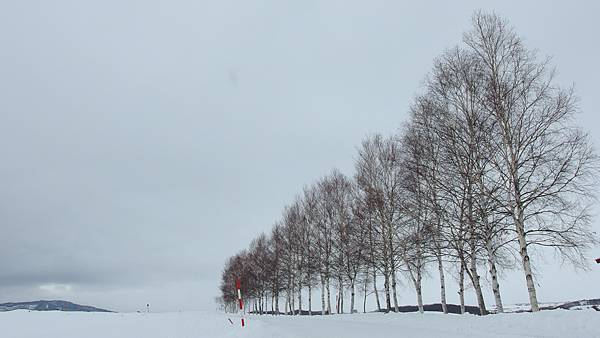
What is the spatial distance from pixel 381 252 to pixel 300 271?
19.3 m

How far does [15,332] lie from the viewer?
23750 mm

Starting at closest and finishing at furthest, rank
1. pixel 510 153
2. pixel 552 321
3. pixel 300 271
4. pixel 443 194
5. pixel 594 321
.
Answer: pixel 594 321, pixel 552 321, pixel 510 153, pixel 443 194, pixel 300 271

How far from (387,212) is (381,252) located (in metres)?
2.88

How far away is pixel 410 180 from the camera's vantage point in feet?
76.5

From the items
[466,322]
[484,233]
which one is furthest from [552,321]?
[484,233]

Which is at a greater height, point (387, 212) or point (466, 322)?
point (387, 212)

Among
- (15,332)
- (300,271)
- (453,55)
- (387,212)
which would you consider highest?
(453,55)

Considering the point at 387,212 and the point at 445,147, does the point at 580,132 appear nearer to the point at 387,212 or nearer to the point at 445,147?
the point at 445,147

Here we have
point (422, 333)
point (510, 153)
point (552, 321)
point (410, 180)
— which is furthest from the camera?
point (410, 180)

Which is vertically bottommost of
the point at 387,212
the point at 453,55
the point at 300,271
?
the point at 300,271

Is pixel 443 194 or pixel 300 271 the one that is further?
pixel 300 271

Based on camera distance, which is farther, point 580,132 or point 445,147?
point 445,147

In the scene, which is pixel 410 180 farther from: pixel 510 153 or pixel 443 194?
pixel 510 153

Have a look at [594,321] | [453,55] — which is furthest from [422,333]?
[453,55]
